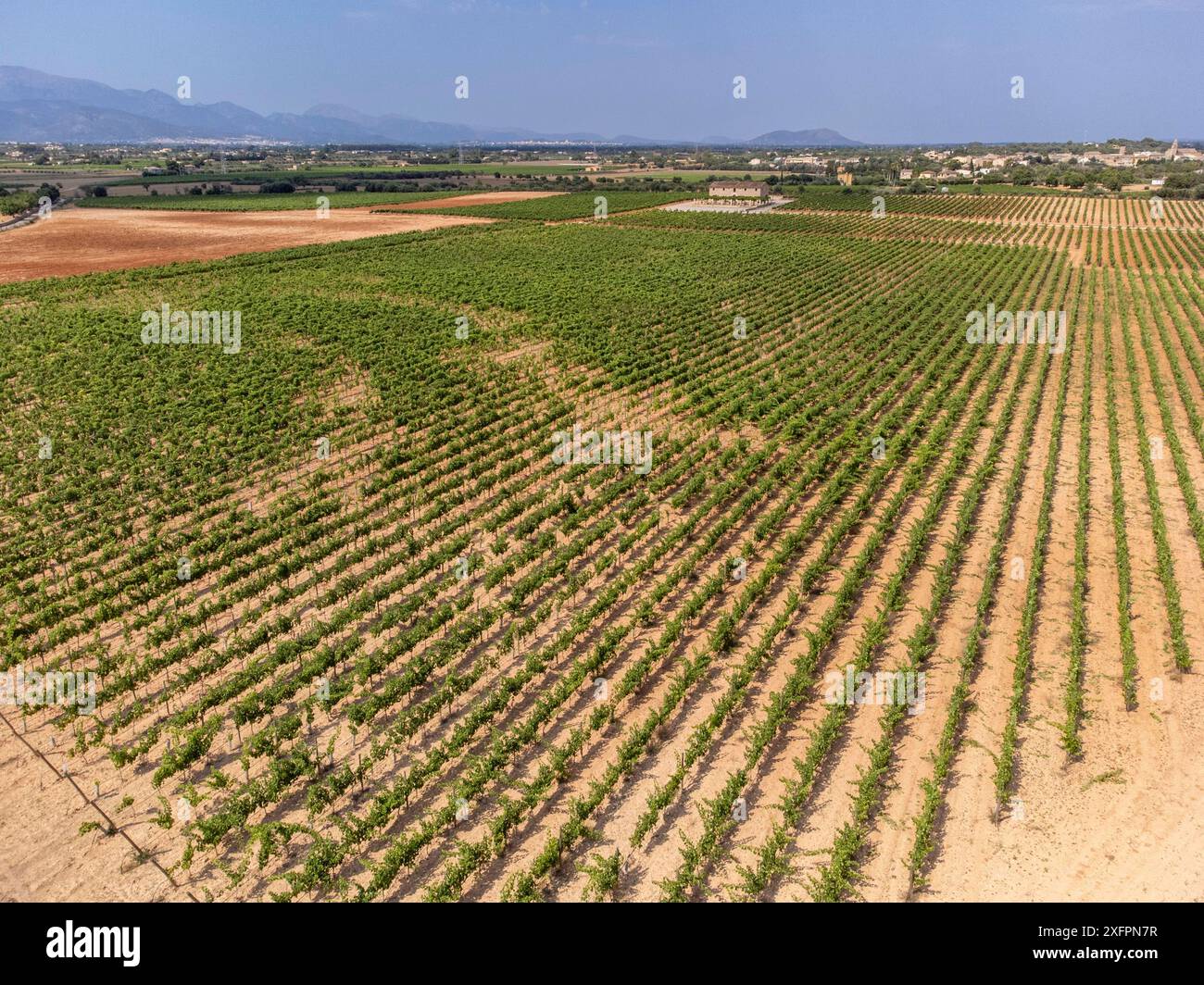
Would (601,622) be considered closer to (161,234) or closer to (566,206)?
(161,234)

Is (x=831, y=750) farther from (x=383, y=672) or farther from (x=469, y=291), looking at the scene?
(x=469, y=291)

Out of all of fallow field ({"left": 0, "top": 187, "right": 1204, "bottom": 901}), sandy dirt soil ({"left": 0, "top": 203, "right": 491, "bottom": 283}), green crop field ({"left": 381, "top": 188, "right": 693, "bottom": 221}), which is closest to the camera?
fallow field ({"left": 0, "top": 187, "right": 1204, "bottom": 901})

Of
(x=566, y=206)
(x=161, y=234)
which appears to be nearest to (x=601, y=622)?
(x=161, y=234)

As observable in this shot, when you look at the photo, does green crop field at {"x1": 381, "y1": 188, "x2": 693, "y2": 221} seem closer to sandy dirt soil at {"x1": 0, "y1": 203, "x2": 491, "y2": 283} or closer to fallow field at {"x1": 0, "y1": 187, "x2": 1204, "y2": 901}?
sandy dirt soil at {"x1": 0, "y1": 203, "x2": 491, "y2": 283}

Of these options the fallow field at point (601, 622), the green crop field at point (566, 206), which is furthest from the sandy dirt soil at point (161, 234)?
the fallow field at point (601, 622)

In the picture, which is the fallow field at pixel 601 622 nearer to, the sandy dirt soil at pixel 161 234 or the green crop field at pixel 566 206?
the sandy dirt soil at pixel 161 234

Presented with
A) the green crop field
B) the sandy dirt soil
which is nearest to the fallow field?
the sandy dirt soil

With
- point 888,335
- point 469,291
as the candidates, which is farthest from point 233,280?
point 888,335

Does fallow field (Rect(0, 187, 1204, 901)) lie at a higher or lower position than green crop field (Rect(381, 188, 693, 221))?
lower
